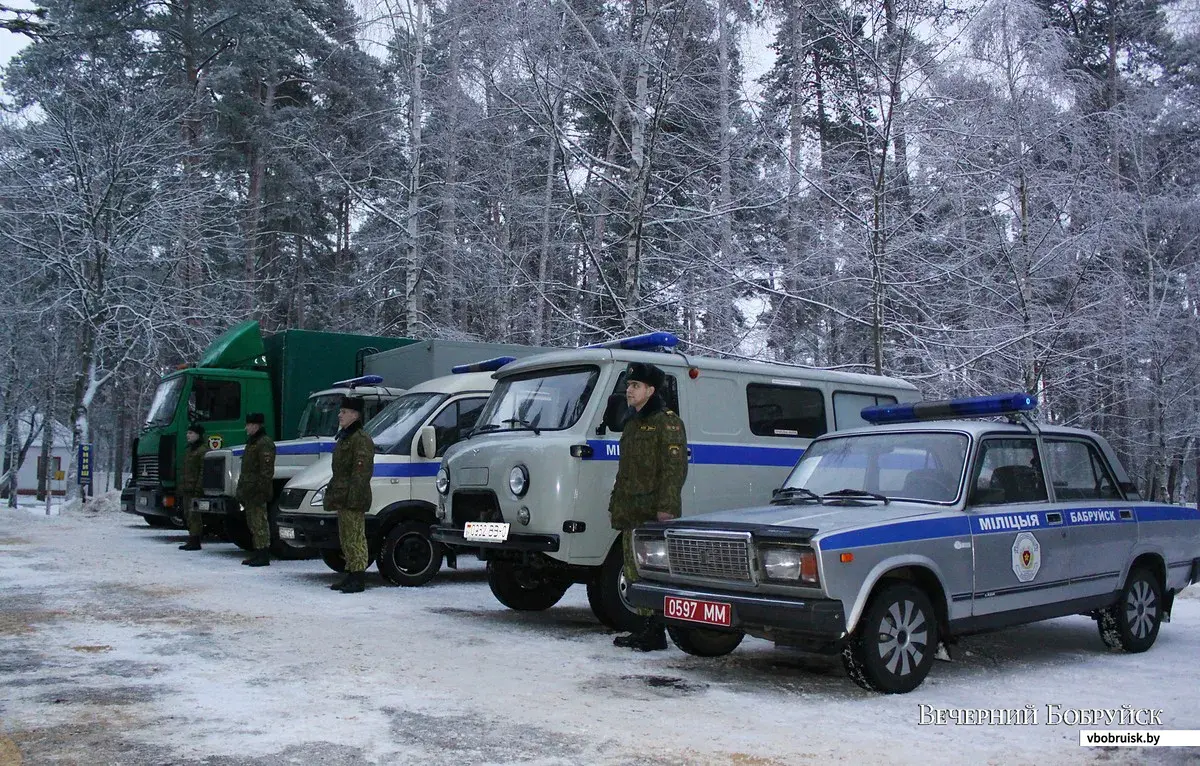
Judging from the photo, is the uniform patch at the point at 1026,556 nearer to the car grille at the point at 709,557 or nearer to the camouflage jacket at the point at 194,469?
the car grille at the point at 709,557

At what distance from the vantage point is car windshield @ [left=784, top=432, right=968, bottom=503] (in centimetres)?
646

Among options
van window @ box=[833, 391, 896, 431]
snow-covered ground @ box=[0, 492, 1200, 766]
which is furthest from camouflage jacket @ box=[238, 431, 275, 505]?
van window @ box=[833, 391, 896, 431]

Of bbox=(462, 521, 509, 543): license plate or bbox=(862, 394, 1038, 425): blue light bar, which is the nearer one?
bbox=(862, 394, 1038, 425): blue light bar

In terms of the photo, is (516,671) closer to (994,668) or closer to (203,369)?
(994,668)

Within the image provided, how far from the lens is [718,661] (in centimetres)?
696

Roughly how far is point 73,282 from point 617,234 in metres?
14.0

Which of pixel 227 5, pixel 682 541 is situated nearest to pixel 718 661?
pixel 682 541

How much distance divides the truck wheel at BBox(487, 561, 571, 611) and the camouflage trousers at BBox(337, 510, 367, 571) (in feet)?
5.59

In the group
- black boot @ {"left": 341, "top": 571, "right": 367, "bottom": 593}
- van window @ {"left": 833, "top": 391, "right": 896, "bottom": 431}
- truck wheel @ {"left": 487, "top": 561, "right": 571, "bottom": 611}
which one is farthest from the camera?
black boot @ {"left": 341, "top": 571, "right": 367, "bottom": 593}

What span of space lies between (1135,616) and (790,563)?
11.5 feet

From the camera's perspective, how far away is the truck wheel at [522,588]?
925 cm

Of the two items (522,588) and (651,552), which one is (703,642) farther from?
(522,588)

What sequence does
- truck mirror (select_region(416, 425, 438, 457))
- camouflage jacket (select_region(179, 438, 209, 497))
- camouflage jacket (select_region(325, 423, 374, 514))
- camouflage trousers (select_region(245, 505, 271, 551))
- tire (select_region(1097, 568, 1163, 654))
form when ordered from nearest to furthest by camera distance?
1. tire (select_region(1097, 568, 1163, 654))
2. camouflage jacket (select_region(325, 423, 374, 514))
3. truck mirror (select_region(416, 425, 438, 457))
4. camouflage trousers (select_region(245, 505, 271, 551))
5. camouflage jacket (select_region(179, 438, 209, 497))

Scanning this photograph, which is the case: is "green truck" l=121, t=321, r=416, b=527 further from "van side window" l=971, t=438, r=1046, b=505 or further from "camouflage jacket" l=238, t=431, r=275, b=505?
"van side window" l=971, t=438, r=1046, b=505
